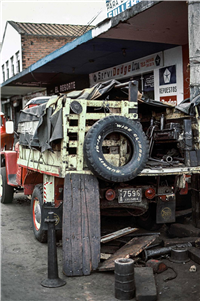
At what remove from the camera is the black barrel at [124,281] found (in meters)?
4.19

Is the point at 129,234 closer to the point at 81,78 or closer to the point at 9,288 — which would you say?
the point at 9,288

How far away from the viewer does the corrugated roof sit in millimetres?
26219

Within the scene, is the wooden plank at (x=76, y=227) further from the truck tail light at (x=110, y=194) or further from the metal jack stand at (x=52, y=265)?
the truck tail light at (x=110, y=194)

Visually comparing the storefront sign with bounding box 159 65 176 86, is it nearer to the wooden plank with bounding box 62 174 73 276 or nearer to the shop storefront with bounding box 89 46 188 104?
the shop storefront with bounding box 89 46 188 104

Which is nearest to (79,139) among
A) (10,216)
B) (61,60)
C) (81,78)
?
(10,216)

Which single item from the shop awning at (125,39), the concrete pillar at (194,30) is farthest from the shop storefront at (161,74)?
the concrete pillar at (194,30)

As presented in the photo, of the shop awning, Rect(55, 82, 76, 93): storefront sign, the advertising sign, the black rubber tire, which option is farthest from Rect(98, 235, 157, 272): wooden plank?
Rect(55, 82, 76, 93): storefront sign

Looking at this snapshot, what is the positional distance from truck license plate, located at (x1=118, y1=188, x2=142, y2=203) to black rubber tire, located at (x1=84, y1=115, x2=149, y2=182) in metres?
0.43

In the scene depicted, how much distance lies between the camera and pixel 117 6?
9148 millimetres

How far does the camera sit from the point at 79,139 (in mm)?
5203

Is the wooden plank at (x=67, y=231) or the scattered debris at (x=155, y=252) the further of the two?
the scattered debris at (x=155, y=252)

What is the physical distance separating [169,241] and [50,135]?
2.52 m

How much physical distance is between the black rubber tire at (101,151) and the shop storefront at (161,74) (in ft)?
18.5

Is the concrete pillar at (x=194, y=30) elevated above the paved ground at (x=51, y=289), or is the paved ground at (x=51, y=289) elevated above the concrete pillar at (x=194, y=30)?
the concrete pillar at (x=194, y=30)
